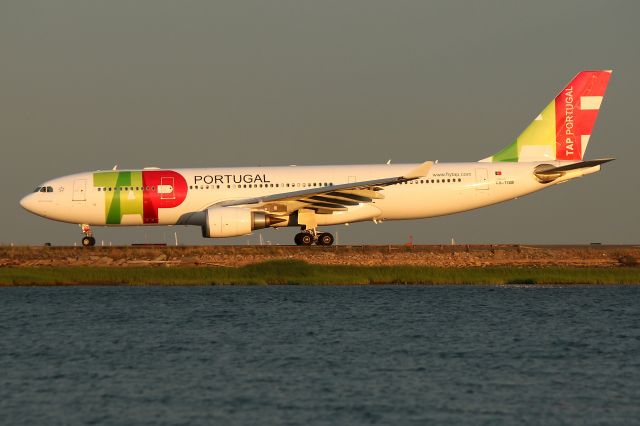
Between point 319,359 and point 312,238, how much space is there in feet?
77.9

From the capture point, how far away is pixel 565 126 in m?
53.0

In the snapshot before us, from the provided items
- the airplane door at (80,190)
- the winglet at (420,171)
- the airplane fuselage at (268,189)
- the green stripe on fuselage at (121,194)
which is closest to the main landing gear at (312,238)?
the airplane fuselage at (268,189)

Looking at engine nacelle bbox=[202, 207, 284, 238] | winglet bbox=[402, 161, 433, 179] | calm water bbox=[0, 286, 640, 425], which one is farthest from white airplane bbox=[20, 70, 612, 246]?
calm water bbox=[0, 286, 640, 425]

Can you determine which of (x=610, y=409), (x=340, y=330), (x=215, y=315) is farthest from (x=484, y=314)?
(x=610, y=409)

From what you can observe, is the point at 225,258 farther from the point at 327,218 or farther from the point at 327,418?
the point at 327,418

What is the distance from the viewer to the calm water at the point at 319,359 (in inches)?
785

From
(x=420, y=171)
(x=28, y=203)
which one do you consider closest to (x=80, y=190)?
(x=28, y=203)

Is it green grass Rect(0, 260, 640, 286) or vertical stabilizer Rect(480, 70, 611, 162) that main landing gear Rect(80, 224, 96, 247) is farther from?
vertical stabilizer Rect(480, 70, 611, 162)

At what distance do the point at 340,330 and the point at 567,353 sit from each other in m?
7.02

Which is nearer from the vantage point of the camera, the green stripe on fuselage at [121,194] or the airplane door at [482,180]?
the green stripe on fuselage at [121,194]

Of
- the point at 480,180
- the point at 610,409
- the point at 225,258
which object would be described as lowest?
the point at 610,409

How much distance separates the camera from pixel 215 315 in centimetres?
3481

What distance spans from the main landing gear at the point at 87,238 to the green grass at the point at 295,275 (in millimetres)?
3885

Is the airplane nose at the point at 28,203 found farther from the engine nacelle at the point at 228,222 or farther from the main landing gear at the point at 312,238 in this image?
the main landing gear at the point at 312,238
